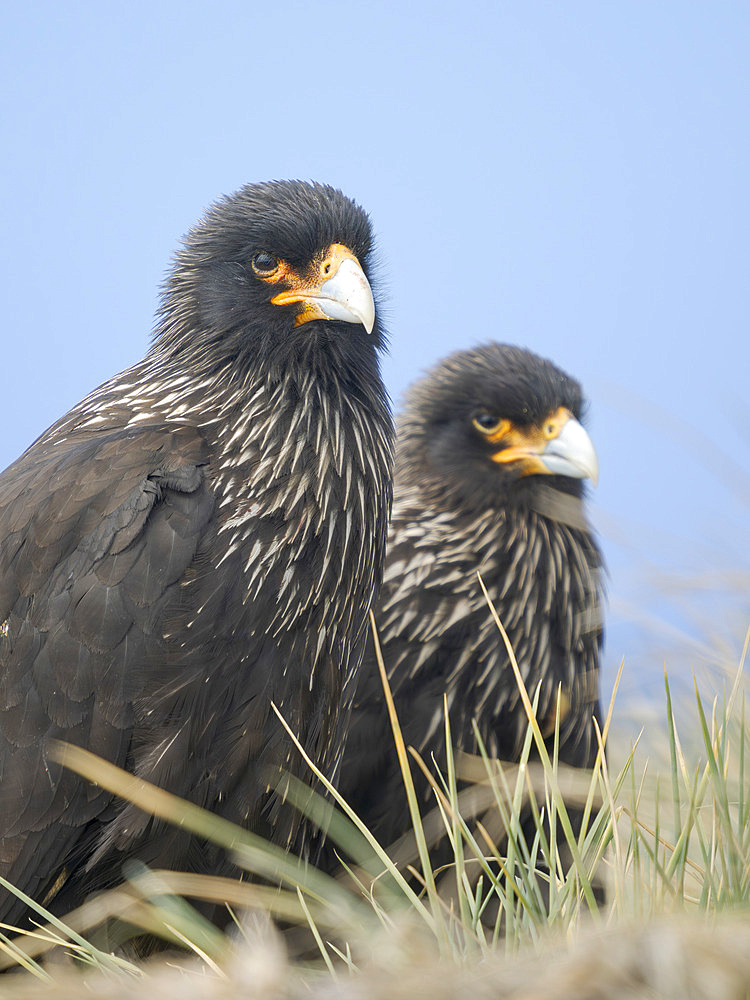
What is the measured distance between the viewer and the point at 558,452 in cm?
306

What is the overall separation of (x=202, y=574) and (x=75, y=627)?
0.26 m

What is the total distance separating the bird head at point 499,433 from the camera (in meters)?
3.07

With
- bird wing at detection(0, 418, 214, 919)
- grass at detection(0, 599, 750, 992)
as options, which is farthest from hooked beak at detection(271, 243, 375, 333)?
grass at detection(0, 599, 750, 992)

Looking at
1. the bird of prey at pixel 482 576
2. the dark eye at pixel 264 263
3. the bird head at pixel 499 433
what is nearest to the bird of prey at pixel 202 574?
the dark eye at pixel 264 263

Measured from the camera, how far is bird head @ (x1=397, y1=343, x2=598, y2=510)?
3.07 meters

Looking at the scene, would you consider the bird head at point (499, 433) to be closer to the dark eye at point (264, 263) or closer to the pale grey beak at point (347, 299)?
the pale grey beak at point (347, 299)

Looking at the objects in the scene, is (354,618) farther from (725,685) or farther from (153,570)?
(725,685)

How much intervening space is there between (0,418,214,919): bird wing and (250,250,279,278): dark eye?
1.97ft

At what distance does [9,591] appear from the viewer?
2.10 m

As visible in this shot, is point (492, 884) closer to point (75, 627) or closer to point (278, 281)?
point (75, 627)

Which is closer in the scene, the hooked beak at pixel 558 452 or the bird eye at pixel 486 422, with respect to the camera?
the hooked beak at pixel 558 452

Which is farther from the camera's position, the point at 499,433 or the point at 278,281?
the point at 499,433

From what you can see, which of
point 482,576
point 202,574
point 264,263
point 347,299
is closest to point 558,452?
point 482,576

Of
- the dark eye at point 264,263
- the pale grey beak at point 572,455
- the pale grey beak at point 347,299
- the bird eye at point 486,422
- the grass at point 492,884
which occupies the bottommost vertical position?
the grass at point 492,884
